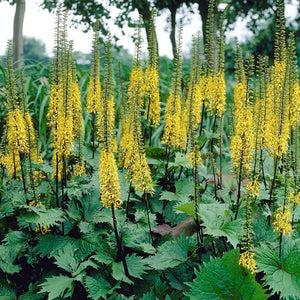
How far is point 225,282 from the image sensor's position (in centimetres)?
202

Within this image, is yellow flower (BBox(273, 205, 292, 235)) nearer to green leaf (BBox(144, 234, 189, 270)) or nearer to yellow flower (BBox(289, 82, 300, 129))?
green leaf (BBox(144, 234, 189, 270))

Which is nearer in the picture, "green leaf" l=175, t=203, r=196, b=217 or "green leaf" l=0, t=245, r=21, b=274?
"green leaf" l=175, t=203, r=196, b=217

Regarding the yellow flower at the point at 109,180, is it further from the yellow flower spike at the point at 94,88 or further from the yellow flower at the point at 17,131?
the yellow flower spike at the point at 94,88

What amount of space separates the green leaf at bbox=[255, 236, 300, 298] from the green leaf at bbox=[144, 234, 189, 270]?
50cm

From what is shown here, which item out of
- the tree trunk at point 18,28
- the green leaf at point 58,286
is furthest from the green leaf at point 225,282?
the tree trunk at point 18,28

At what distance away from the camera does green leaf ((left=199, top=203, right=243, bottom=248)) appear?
210 cm

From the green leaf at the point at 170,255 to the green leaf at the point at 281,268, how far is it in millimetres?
504

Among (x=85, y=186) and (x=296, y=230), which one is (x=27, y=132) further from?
(x=296, y=230)

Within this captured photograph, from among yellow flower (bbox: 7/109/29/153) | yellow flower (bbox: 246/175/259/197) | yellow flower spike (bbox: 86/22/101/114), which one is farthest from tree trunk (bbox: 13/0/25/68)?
yellow flower (bbox: 246/175/259/197)

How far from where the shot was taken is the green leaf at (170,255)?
2.30 m

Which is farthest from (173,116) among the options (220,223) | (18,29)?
(18,29)

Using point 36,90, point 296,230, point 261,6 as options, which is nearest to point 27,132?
point 296,230

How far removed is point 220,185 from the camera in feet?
11.2

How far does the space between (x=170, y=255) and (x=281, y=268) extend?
2.33ft
